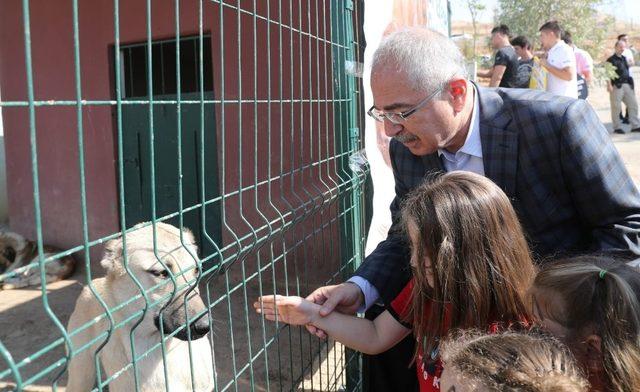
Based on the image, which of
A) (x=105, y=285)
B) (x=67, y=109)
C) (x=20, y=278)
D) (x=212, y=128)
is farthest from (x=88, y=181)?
(x=105, y=285)

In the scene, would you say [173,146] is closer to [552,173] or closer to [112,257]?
[112,257]

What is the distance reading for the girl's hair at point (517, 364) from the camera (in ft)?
3.75

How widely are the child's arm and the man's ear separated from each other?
2.61ft

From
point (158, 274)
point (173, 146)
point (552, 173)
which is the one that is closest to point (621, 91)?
point (173, 146)

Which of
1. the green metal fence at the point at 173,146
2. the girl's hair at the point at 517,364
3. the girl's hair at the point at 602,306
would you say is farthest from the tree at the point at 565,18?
the girl's hair at the point at 517,364

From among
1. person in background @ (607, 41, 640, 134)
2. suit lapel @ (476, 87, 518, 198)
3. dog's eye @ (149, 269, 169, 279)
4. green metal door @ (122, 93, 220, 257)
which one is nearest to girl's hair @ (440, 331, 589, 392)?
suit lapel @ (476, 87, 518, 198)

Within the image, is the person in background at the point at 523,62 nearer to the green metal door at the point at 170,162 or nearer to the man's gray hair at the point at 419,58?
the green metal door at the point at 170,162

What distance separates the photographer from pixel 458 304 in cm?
173

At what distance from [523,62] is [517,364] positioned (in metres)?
7.90

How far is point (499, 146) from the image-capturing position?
6.84 ft

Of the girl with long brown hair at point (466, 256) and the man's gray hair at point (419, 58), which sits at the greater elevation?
the man's gray hair at point (419, 58)

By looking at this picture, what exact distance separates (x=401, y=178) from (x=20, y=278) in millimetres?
5550

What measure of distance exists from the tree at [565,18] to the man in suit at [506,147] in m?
16.7

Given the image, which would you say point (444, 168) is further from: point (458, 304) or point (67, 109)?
point (67, 109)
